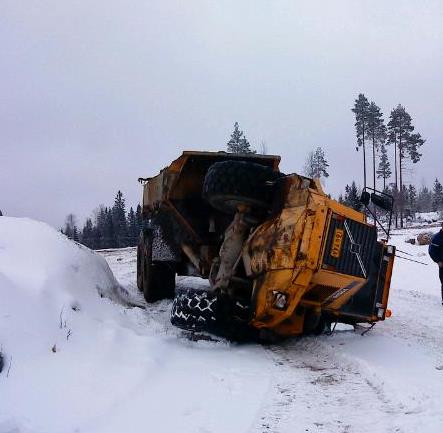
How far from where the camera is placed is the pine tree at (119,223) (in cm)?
5805

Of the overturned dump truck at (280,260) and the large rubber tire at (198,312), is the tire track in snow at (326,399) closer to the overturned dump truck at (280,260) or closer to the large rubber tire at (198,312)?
the overturned dump truck at (280,260)

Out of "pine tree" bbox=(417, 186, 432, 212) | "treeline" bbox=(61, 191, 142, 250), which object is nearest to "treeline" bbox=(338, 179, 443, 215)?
"pine tree" bbox=(417, 186, 432, 212)

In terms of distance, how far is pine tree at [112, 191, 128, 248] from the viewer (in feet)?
190

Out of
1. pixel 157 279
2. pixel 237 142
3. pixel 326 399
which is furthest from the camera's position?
pixel 237 142

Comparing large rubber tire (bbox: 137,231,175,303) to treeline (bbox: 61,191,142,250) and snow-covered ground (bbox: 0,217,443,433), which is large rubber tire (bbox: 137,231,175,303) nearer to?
snow-covered ground (bbox: 0,217,443,433)

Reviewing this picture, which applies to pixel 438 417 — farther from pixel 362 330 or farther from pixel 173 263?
pixel 173 263

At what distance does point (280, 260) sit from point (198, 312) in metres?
1.34

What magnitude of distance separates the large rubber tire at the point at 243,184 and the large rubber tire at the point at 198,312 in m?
1.12

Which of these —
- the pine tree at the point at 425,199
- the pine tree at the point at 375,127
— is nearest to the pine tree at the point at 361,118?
the pine tree at the point at 375,127

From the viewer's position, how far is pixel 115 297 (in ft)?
25.3

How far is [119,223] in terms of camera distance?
66125 mm

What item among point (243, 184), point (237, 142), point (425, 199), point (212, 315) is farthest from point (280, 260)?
point (425, 199)

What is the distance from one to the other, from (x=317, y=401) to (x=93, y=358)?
6.16 feet

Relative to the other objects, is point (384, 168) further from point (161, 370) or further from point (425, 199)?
point (161, 370)
